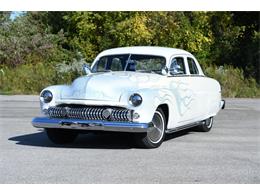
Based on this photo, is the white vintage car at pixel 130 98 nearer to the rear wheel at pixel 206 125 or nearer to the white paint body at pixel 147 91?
the white paint body at pixel 147 91

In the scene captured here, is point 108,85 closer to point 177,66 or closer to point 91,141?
point 91,141

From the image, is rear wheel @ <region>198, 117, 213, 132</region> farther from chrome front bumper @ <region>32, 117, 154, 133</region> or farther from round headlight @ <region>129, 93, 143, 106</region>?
round headlight @ <region>129, 93, 143, 106</region>

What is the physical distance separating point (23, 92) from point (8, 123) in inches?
465

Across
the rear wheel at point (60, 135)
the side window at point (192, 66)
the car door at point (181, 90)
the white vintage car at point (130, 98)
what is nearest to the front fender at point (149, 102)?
the white vintage car at point (130, 98)

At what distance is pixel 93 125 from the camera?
9055mm

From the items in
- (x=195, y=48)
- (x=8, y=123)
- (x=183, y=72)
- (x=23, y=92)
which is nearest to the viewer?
(x=183, y=72)

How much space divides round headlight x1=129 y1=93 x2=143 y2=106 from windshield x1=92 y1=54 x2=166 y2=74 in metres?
1.48

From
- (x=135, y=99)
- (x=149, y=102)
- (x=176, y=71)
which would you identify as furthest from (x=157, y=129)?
(x=176, y=71)

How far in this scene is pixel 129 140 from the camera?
10273 millimetres

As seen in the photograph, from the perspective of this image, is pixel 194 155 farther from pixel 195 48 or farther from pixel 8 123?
pixel 195 48

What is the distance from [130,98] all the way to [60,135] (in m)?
1.59

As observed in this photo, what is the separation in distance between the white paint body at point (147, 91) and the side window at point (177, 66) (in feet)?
0.29

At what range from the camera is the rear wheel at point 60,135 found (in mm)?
9906

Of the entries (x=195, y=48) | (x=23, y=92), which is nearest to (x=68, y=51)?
(x=195, y=48)
